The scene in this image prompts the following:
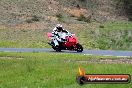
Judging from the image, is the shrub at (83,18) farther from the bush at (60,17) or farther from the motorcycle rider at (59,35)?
the motorcycle rider at (59,35)

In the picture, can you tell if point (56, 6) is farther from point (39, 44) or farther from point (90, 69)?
point (90, 69)

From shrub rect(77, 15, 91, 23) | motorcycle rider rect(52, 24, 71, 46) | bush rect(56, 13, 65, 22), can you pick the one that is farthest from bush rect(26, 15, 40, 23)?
motorcycle rider rect(52, 24, 71, 46)

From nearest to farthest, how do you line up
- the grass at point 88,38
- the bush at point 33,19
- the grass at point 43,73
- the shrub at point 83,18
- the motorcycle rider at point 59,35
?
the grass at point 43,73 → the motorcycle rider at point 59,35 → the grass at point 88,38 → the bush at point 33,19 → the shrub at point 83,18

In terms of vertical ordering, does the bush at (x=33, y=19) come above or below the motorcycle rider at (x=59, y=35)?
below

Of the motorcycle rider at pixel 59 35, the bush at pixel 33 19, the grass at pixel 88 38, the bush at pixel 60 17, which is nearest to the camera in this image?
the motorcycle rider at pixel 59 35

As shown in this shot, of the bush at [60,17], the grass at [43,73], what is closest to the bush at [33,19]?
the bush at [60,17]

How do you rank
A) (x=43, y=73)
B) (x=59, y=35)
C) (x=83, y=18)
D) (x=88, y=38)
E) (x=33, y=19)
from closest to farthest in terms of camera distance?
(x=43, y=73)
(x=59, y=35)
(x=88, y=38)
(x=33, y=19)
(x=83, y=18)

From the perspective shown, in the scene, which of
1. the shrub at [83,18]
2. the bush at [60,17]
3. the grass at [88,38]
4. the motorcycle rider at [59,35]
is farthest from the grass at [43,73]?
the shrub at [83,18]

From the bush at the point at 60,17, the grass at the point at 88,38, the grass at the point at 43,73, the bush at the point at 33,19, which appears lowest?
the bush at the point at 60,17

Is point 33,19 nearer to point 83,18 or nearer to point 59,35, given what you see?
point 83,18

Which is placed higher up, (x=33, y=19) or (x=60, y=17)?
(x=33, y=19)

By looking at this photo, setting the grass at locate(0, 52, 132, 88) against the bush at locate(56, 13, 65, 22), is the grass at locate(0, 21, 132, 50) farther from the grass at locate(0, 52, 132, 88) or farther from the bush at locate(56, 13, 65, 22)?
the grass at locate(0, 52, 132, 88)

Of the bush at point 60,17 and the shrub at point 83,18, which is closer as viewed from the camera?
the bush at point 60,17

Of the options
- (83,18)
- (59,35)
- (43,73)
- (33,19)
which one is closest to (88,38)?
(33,19)
